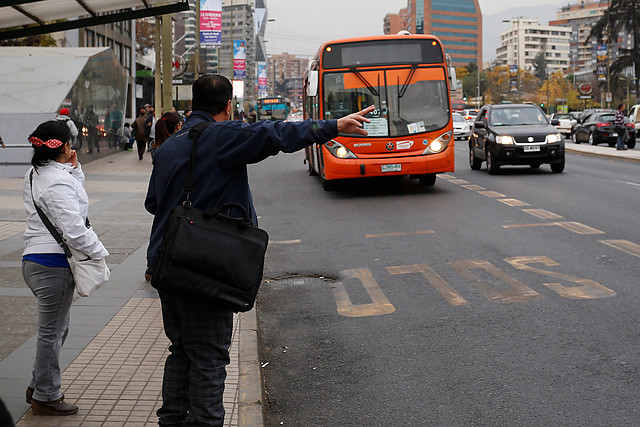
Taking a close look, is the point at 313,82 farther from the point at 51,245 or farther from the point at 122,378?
the point at 51,245

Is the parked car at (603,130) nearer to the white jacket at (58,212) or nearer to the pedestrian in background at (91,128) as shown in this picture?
the pedestrian in background at (91,128)

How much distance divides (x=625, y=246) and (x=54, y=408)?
7380mm

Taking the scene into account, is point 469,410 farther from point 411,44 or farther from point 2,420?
point 411,44

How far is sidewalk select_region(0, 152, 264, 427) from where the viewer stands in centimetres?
448

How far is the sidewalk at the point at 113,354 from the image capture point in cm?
448

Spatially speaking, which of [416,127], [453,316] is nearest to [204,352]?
[453,316]

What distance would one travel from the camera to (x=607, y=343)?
5820 millimetres

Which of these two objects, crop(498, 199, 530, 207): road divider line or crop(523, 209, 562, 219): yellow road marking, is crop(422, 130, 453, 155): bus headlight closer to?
crop(498, 199, 530, 207): road divider line

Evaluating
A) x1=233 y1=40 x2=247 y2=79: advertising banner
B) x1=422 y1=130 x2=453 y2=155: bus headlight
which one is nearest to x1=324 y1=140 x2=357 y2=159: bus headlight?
x1=422 y1=130 x2=453 y2=155: bus headlight

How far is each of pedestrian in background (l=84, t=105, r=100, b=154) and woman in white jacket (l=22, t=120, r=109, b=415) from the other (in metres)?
22.7

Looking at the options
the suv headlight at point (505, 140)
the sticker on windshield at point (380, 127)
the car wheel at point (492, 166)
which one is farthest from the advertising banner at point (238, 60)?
the sticker on windshield at point (380, 127)

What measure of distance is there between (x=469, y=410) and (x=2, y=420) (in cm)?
323

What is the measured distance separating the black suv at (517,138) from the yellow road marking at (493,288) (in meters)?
11.5

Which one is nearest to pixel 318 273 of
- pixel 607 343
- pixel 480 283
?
pixel 480 283
